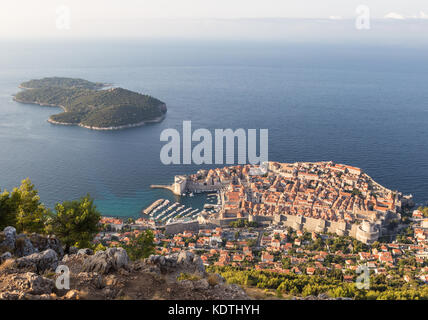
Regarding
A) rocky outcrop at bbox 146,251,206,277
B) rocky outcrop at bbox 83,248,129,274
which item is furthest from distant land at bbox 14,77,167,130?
rocky outcrop at bbox 83,248,129,274

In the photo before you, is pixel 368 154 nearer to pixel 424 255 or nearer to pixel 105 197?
pixel 424 255

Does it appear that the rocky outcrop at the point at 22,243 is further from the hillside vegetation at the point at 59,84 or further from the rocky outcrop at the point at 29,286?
the hillside vegetation at the point at 59,84

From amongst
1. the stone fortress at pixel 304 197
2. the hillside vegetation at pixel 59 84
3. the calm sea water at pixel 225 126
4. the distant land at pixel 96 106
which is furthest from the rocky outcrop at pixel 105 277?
the hillside vegetation at pixel 59 84

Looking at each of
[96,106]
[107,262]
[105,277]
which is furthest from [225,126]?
[105,277]

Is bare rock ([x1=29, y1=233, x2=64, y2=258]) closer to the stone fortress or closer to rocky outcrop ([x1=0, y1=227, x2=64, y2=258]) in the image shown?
rocky outcrop ([x1=0, y1=227, x2=64, y2=258])

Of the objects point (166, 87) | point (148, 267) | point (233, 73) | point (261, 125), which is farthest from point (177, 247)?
point (233, 73)

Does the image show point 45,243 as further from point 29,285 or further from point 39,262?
point 29,285
